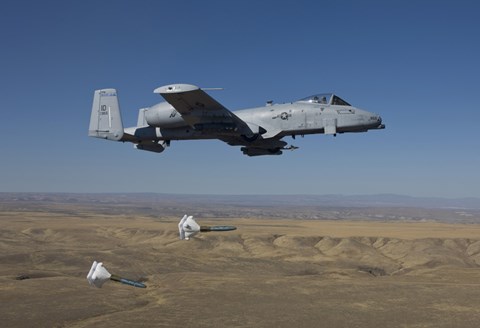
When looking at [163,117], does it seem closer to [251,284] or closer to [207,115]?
[207,115]

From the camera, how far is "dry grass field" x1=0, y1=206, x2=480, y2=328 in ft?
182

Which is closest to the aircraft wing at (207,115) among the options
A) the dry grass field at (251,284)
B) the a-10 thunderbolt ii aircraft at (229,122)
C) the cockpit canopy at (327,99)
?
the a-10 thunderbolt ii aircraft at (229,122)

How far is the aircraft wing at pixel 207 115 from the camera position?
28.8 m

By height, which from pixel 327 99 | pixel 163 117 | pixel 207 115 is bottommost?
pixel 163 117

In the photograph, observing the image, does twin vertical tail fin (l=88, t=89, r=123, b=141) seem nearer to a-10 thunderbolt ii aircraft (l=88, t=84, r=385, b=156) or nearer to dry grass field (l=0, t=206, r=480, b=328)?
a-10 thunderbolt ii aircraft (l=88, t=84, r=385, b=156)

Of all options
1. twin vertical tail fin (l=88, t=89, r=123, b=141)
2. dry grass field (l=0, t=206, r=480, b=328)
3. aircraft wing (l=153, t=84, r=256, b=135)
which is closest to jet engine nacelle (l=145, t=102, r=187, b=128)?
aircraft wing (l=153, t=84, r=256, b=135)

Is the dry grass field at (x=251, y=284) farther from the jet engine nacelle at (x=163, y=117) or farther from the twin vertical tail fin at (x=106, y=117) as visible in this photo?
the jet engine nacelle at (x=163, y=117)

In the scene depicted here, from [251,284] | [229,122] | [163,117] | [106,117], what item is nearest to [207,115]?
[229,122]

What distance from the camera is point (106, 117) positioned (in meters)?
33.5

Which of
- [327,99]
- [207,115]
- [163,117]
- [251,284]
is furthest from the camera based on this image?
[251,284]

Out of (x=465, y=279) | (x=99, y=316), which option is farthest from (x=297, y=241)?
(x=99, y=316)

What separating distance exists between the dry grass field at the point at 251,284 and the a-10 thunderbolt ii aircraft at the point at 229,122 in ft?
87.9

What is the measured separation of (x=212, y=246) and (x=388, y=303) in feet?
237

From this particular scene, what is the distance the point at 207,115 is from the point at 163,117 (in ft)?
10.0
